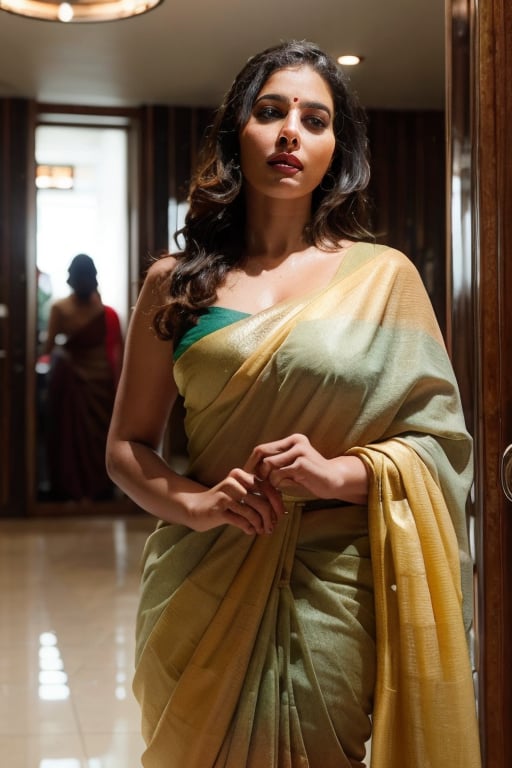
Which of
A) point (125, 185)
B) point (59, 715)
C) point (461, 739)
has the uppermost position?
point (125, 185)

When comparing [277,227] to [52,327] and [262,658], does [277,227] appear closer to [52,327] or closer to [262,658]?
[262,658]

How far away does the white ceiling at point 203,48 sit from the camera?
548 centimetres

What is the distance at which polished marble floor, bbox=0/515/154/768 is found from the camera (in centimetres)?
317

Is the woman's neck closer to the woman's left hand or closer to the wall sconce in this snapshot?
the woman's left hand

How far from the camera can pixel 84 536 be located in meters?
6.48

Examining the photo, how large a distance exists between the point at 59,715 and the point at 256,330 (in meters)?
2.31

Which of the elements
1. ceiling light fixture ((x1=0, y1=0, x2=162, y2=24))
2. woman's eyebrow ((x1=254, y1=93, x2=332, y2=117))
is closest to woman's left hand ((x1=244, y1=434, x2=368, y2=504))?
woman's eyebrow ((x1=254, y1=93, x2=332, y2=117))

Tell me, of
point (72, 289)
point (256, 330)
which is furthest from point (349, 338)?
point (72, 289)

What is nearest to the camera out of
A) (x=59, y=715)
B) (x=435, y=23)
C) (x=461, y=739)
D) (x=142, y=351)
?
(x=461, y=739)

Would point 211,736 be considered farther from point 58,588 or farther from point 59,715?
point 58,588

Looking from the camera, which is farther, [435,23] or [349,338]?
[435,23]

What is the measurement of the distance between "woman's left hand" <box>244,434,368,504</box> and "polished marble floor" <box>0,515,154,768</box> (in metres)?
1.88

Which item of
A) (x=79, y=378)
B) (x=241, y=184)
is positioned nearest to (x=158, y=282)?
(x=241, y=184)

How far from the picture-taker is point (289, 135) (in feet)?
5.09
